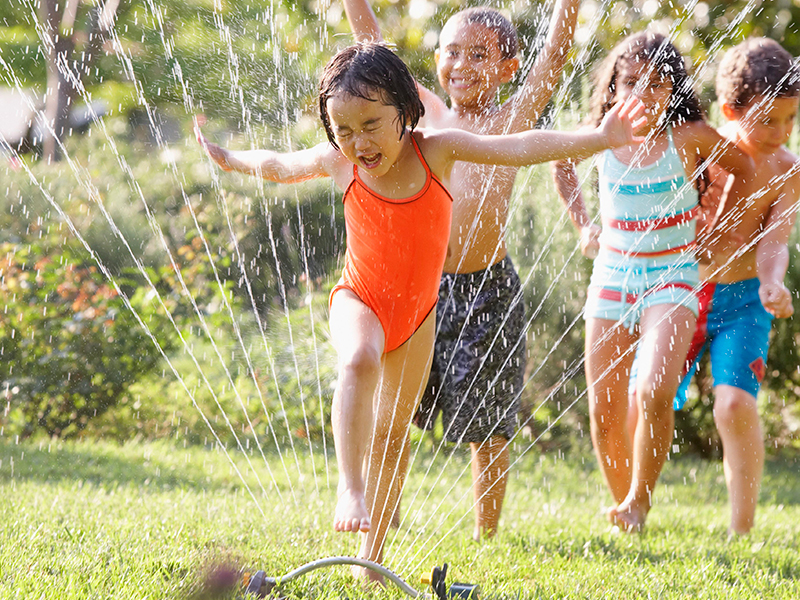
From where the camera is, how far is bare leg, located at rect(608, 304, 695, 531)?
119 inches

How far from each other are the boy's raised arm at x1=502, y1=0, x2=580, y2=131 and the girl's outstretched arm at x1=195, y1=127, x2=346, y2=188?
0.76 m

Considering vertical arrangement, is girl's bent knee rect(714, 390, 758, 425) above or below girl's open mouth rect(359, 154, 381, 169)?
below

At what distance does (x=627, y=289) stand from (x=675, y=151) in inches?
22.3

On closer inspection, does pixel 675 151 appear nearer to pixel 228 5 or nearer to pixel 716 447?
pixel 716 447

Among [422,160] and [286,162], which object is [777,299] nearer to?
[422,160]

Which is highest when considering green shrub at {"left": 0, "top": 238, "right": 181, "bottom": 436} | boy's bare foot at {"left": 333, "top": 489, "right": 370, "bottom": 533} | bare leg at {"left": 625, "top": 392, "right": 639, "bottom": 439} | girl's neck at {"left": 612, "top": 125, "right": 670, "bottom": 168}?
girl's neck at {"left": 612, "top": 125, "right": 670, "bottom": 168}

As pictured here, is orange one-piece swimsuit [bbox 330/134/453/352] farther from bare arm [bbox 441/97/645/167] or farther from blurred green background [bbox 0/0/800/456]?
blurred green background [bbox 0/0/800/456]

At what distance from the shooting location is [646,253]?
317 cm

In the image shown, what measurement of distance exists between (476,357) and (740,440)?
1.09m

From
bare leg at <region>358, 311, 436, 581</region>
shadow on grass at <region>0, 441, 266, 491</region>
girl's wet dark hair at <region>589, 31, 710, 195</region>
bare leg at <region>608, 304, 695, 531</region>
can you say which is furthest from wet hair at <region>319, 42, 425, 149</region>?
shadow on grass at <region>0, 441, 266, 491</region>

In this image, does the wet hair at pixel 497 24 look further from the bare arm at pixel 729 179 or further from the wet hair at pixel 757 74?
the wet hair at pixel 757 74

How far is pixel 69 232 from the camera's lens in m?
6.05

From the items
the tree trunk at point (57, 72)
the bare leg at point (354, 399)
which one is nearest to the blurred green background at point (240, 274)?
the tree trunk at point (57, 72)

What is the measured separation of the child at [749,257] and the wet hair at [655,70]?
188mm
